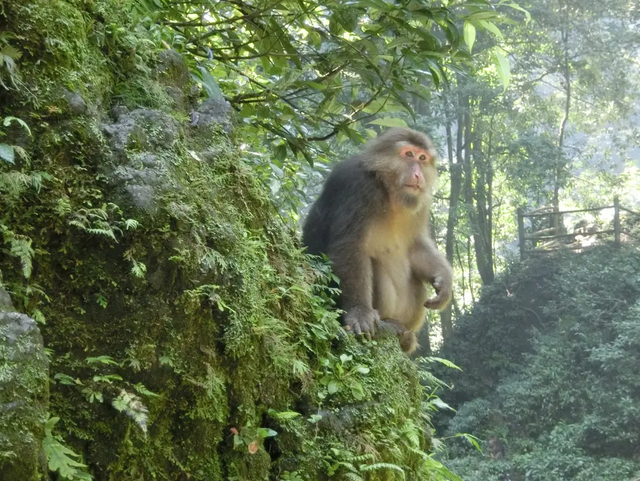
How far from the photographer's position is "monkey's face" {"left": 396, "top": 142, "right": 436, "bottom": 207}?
4.26 m

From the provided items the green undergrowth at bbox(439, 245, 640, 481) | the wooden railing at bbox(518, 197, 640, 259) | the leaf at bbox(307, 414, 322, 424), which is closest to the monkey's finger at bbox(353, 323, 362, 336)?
the leaf at bbox(307, 414, 322, 424)

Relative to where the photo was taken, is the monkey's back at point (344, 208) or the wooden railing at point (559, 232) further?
the wooden railing at point (559, 232)

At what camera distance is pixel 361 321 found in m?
3.34

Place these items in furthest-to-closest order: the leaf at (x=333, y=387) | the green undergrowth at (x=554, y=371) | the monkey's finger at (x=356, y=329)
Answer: the green undergrowth at (x=554, y=371) → the monkey's finger at (x=356, y=329) → the leaf at (x=333, y=387)

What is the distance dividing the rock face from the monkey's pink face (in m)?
3.00

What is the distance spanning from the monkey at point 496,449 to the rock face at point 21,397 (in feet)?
43.1

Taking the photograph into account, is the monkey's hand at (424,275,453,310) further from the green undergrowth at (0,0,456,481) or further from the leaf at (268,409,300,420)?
the leaf at (268,409,300,420)

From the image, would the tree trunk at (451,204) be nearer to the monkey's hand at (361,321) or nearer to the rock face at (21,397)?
the monkey's hand at (361,321)

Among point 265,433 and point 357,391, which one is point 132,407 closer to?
point 265,433

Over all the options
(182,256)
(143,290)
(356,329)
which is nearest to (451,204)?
(356,329)

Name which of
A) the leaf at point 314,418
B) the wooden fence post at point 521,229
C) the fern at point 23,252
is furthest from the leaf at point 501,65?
the wooden fence post at point 521,229

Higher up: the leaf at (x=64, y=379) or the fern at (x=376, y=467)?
the leaf at (x=64, y=379)

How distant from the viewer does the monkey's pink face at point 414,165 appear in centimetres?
426

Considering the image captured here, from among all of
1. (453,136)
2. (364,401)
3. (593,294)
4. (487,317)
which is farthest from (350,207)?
(453,136)
